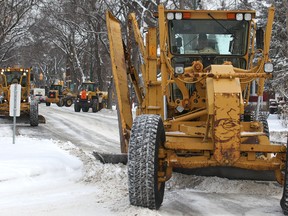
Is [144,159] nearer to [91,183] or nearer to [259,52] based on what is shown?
[91,183]

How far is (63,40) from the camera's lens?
A: 47.1 meters

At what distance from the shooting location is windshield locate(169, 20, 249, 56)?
7836 millimetres

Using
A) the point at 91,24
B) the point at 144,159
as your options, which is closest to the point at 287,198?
the point at 144,159

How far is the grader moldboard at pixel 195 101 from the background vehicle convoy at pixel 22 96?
10952 mm

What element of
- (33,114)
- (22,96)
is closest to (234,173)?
(33,114)

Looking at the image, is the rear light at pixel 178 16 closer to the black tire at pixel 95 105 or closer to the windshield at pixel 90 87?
the black tire at pixel 95 105

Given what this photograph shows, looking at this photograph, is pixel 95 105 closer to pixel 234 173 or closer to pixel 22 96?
pixel 22 96

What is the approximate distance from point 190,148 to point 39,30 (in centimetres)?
3973

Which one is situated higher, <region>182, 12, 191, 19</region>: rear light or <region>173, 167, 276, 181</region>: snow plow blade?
<region>182, 12, 191, 19</region>: rear light

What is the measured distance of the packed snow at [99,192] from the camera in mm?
6129

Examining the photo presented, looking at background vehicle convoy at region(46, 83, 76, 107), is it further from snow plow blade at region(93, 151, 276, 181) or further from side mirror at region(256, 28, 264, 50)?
snow plow blade at region(93, 151, 276, 181)

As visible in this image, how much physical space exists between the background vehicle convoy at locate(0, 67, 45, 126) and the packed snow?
11083mm

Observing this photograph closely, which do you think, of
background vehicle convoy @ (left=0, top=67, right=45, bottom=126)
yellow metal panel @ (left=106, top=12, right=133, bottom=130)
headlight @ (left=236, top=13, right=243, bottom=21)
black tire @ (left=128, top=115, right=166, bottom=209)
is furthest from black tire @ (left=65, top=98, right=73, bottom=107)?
black tire @ (left=128, top=115, right=166, bottom=209)

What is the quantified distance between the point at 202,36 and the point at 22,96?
16601 mm
